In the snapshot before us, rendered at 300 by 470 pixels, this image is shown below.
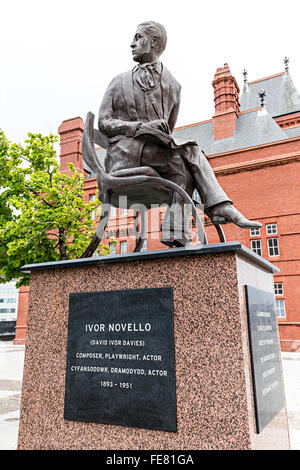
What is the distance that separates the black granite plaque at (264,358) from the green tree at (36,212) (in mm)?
9804

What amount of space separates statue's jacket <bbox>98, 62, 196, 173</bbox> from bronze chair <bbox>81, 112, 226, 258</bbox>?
0.14 m

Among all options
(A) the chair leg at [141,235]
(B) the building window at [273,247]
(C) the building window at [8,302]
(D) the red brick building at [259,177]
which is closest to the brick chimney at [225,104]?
(D) the red brick building at [259,177]

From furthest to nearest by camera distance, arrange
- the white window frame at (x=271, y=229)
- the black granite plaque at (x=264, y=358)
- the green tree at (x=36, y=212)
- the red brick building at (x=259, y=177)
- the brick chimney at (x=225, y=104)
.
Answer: the brick chimney at (x=225, y=104)
the white window frame at (x=271, y=229)
the red brick building at (x=259, y=177)
the green tree at (x=36, y=212)
the black granite plaque at (x=264, y=358)

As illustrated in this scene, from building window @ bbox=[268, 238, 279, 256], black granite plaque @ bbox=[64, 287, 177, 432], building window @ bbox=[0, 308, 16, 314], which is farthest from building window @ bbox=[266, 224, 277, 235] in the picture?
building window @ bbox=[0, 308, 16, 314]

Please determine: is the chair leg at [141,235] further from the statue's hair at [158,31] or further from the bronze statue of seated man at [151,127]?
the statue's hair at [158,31]

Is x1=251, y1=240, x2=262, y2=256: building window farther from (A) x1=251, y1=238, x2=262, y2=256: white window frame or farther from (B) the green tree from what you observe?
(B) the green tree

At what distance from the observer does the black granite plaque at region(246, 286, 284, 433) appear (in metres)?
2.49

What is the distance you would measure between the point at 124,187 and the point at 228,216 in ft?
3.82

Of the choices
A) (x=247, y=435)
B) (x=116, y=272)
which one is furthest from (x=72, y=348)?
(x=247, y=435)

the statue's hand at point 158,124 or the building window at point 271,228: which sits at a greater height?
the building window at point 271,228

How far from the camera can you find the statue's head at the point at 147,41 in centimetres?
380

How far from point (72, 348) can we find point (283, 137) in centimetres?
2311

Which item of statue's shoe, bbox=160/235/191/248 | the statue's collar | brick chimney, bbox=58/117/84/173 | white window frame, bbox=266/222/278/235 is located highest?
brick chimney, bbox=58/117/84/173

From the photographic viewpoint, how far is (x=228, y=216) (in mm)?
3324
